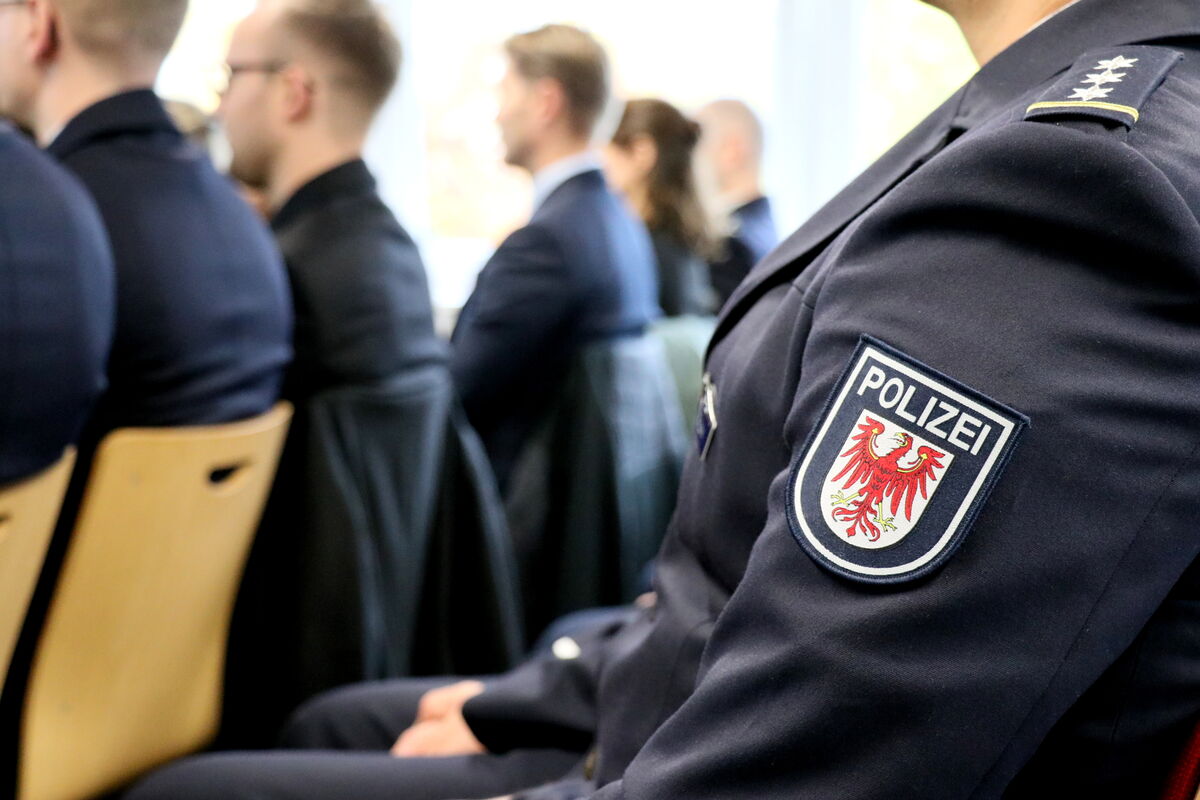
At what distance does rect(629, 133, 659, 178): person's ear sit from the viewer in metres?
3.48

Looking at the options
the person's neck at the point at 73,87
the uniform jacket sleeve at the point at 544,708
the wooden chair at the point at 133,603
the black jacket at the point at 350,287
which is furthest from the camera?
the black jacket at the point at 350,287

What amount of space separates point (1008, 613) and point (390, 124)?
12.8ft

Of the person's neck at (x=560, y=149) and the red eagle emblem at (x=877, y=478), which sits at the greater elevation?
the red eagle emblem at (x=877, y=478)

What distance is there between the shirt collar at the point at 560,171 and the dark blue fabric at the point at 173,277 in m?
1.14

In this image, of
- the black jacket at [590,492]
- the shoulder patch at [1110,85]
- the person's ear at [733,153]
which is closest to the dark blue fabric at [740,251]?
the person's ear at [733,153]

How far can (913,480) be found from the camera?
560 millimetres

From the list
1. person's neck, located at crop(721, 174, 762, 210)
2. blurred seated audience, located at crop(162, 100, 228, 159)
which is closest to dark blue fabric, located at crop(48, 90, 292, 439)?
blurred seated audience, located at crop(162, 100, 228, 159)

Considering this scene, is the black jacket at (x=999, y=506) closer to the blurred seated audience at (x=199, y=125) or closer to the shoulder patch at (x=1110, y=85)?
the shoulder patch at (x=1110, y=85)

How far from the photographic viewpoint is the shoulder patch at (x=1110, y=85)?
0.60m

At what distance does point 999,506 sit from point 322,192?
→ 159cm

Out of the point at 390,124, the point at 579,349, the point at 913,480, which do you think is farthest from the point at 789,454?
the point at 390,124

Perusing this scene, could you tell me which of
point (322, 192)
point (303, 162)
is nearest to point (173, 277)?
point (322, 192)

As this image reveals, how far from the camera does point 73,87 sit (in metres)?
1.60

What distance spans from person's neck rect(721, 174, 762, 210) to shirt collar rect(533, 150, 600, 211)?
150cm
